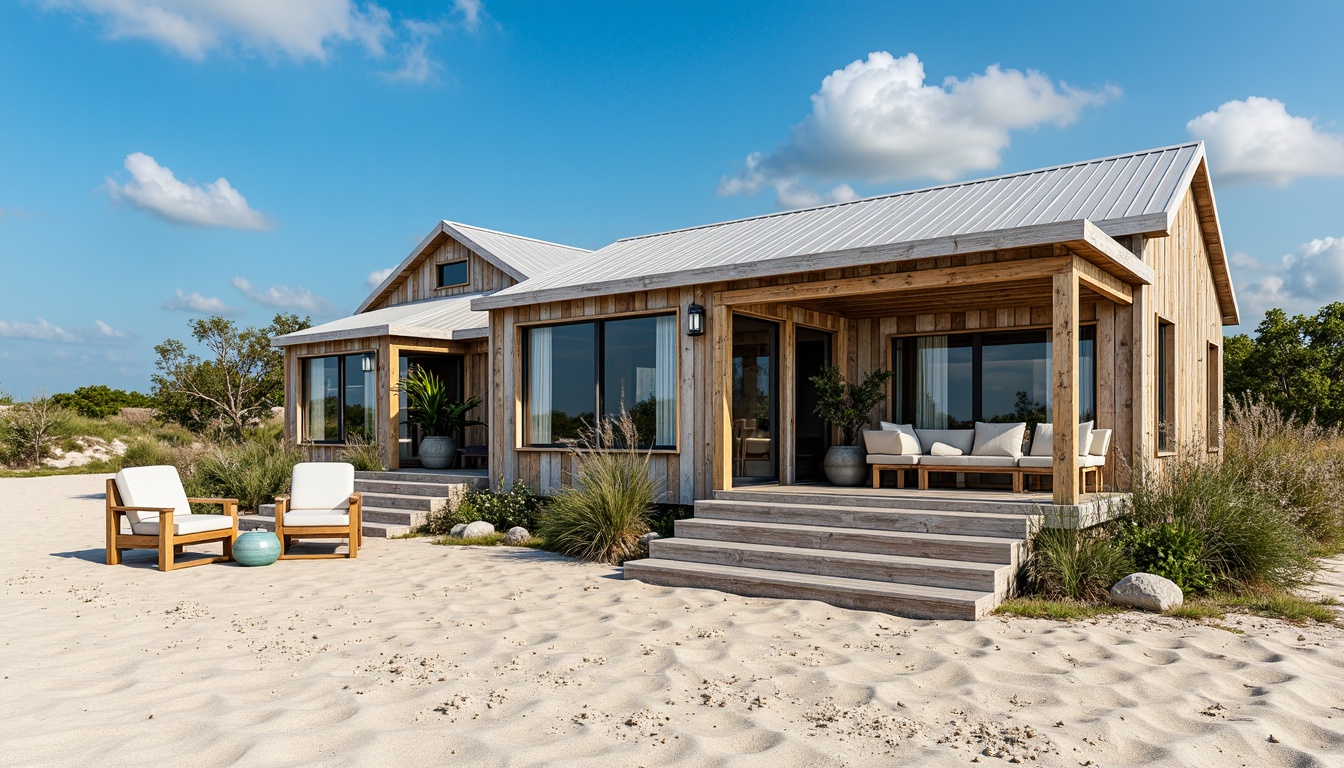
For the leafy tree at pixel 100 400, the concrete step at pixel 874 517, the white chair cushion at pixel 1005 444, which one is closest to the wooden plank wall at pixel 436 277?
the concrete step at pixel 874 517

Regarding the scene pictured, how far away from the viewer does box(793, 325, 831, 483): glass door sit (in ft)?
32.8

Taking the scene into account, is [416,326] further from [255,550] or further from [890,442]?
[890,442]

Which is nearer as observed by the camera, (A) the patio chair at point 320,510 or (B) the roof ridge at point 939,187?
(A) the patio chair at point 320,510

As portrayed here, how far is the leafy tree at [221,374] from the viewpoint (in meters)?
21.6

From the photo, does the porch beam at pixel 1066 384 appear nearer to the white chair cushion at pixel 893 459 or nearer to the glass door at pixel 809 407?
the white chair cushion at pixel 893 459

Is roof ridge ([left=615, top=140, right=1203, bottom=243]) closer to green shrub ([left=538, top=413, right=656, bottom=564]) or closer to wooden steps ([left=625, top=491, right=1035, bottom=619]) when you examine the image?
green shrub ([left=538, top=413, right=656, bottom=564])

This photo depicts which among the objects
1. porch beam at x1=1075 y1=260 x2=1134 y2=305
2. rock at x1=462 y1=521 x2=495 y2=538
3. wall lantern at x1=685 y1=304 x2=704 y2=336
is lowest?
rock at x1=462 y1=521 x2=495 y2=538

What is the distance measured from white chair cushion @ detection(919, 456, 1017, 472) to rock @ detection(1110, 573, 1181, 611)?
6.32 feet

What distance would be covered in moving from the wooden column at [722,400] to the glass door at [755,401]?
30.9 inches

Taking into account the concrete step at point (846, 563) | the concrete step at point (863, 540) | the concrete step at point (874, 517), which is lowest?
the concrete step at point (846, 563)

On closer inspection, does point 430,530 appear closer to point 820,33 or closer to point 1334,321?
point 820,33

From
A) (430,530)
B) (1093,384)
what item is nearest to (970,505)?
(1093,384)

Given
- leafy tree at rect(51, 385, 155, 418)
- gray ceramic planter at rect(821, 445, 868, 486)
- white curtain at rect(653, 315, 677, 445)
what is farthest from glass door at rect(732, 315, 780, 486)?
leafy tree at rect(51, 385, 155, 418)

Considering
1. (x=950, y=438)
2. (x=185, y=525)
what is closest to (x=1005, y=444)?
(x=950, y=438)
